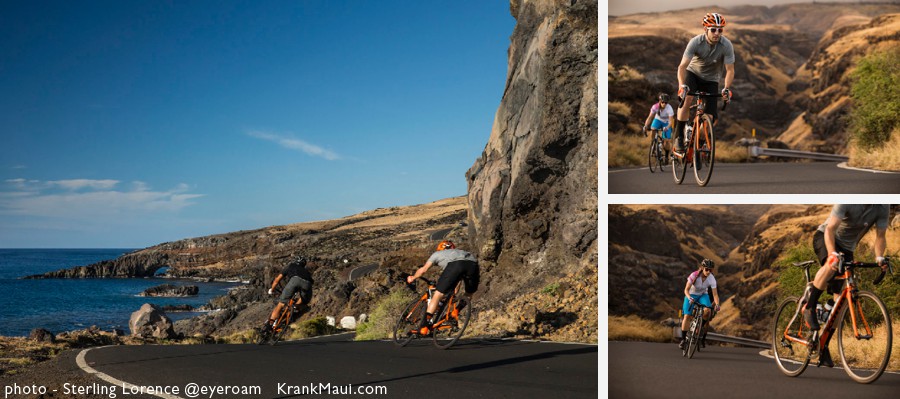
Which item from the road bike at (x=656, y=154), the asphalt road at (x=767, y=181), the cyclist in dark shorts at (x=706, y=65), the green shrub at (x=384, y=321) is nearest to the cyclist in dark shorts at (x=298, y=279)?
the green shrub at (x=384, y=321)

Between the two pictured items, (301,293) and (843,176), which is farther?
(301,293)

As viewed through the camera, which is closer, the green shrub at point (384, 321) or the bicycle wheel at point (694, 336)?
the bicycle wheel at point (694, 336)

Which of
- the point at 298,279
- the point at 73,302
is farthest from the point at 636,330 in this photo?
the point at 73,302

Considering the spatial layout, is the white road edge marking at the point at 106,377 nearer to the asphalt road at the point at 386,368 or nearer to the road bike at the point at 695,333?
the asphalt road at the point at 386,368

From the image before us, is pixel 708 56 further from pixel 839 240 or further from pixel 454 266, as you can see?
pixel 454 266

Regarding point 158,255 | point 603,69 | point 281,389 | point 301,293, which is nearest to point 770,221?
point 603,69

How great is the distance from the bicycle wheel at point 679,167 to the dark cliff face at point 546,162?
15345mm

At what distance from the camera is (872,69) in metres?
3.83

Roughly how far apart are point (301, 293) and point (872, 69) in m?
11.3

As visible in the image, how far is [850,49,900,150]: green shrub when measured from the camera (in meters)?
3.72

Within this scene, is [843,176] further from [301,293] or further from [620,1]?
[301,293]

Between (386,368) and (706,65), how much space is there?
22.1 feet

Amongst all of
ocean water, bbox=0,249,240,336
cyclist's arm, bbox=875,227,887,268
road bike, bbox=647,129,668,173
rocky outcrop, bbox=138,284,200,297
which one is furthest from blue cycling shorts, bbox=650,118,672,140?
rocky outcrop, bbox=138,284,200,297

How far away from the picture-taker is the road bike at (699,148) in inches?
167
